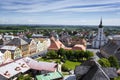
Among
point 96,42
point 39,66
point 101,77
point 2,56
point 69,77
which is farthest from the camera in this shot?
point 96,42

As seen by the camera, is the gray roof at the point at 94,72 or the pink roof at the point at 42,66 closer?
the gray roof at the point at 94,72

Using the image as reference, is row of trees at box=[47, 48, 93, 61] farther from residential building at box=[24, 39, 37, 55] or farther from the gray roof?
the gray roof

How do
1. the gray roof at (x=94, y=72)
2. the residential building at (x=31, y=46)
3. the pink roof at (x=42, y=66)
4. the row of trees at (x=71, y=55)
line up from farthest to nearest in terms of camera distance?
the residential building at (x=31, y=46), the row of trees at (x=71, y=55), the pink roof at (x=42, y=66), the gray roof at (x=94, y=72)

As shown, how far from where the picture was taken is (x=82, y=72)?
3706 centimetres

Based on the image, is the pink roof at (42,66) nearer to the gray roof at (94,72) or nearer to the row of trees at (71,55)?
the gray roof at (94,72)

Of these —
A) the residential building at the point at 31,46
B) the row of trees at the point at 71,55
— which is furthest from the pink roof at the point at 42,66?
the residential building at the point at 31,46

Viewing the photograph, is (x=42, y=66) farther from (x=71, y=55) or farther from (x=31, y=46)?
(x=31, y=46)

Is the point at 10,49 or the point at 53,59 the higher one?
the point at 10,49

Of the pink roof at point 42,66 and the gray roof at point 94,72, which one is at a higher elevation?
the gray roof at point 94,72

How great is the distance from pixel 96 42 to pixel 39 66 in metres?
62.8

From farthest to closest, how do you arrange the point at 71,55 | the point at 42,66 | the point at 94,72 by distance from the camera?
the point at 71,55 < the point at 42,66 < the point at 94,72

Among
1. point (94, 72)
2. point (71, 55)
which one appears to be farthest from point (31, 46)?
point (94, 72)

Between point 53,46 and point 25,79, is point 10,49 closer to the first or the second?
point 53,46

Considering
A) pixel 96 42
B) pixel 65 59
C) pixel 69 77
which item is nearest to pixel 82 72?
pixel 69 77
